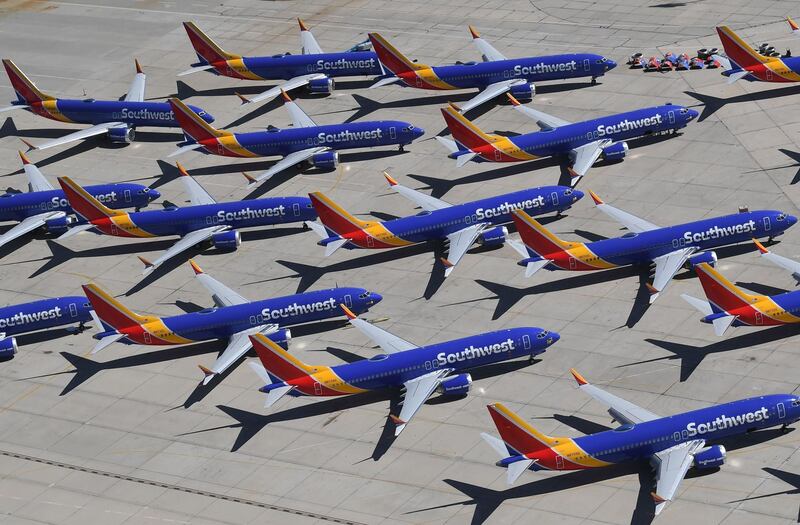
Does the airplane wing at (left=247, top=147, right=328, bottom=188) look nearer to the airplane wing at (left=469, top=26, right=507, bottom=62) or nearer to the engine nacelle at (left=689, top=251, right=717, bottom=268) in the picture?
the airplane wing at (left=469, top=26, right=507, bottom=62)

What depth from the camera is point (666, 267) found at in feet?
401

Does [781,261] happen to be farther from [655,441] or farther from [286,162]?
[286,162]

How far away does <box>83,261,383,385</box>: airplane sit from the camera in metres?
119

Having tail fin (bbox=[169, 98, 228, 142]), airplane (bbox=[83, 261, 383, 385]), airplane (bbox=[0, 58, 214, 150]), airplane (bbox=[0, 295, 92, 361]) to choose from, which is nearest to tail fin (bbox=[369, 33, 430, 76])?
airplane (bbox=[0, 58, 214, 150])

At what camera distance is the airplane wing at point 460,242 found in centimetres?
12719

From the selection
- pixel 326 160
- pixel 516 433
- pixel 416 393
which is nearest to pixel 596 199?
pixel 326 160

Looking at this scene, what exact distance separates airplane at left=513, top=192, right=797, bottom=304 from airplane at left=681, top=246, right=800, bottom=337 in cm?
869

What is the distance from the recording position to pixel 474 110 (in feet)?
506

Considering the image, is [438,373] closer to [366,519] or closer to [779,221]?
[366,519]

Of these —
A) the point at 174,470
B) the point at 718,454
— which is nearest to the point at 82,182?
the point at 174,470

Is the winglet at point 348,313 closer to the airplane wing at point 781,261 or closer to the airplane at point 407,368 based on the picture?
the airplane at point 407,368

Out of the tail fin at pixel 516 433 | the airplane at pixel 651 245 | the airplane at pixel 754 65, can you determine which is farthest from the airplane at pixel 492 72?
the tail fin at pixel 516 433

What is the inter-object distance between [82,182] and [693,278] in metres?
60.6

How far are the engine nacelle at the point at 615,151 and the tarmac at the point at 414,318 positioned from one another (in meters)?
2.03
